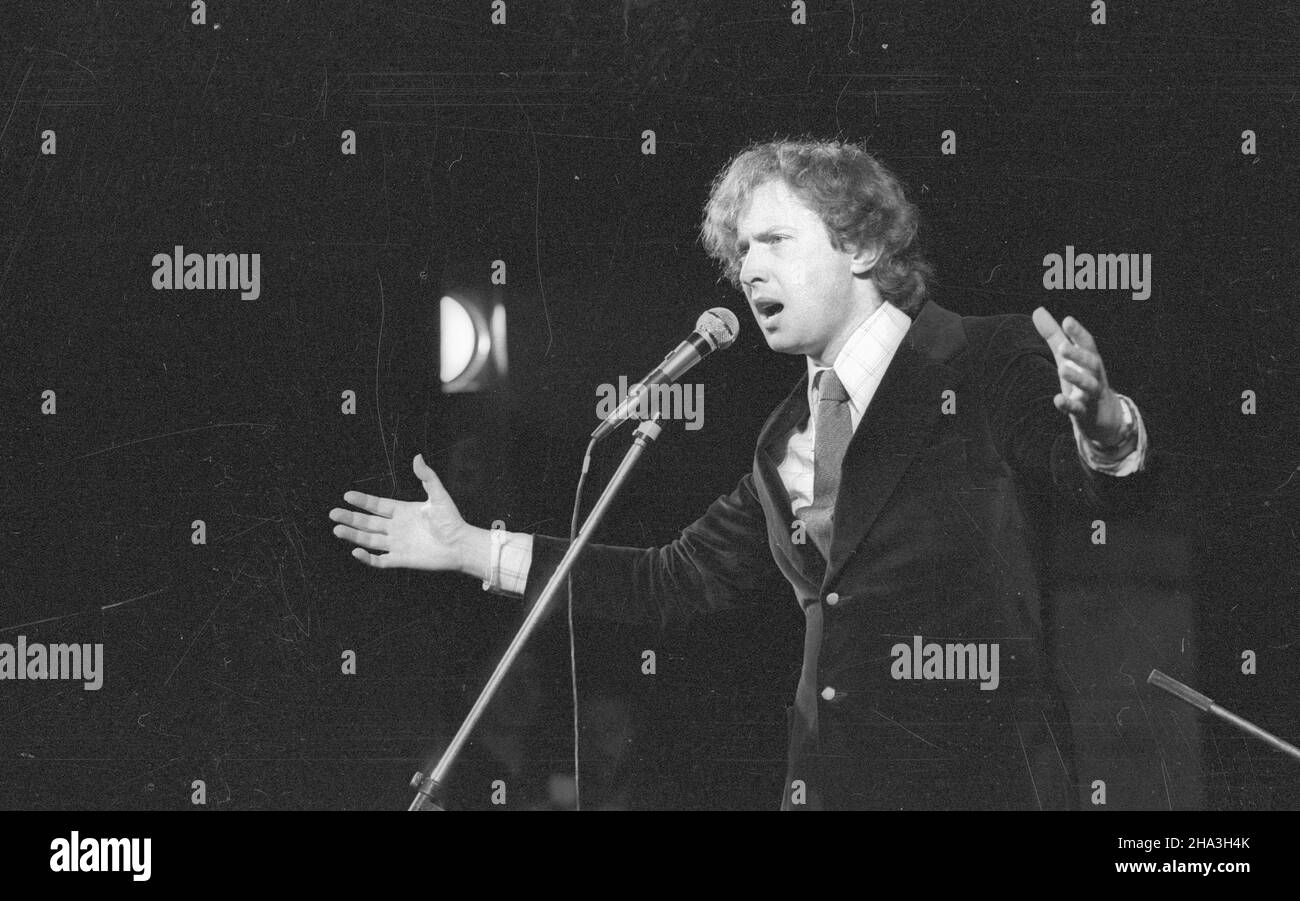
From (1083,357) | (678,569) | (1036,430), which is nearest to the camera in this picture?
(1083,357)

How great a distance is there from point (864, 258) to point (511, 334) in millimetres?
713

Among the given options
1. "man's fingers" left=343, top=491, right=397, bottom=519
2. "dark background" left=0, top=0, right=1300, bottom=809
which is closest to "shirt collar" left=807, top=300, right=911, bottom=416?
"dark background" left=0, top=0, right=1300, bottom=809

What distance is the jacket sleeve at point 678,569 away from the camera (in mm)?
2205

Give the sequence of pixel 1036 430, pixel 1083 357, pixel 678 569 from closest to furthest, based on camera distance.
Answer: pixel 1083 357, pixel 1036 430, pixel 678 569

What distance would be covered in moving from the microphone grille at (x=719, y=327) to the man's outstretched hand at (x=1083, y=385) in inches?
23.2

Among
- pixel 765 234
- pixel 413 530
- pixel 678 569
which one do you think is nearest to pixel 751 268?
pixel 765 234

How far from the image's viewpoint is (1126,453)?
7.01ft

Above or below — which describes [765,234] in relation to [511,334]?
above

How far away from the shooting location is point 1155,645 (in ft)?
7.26

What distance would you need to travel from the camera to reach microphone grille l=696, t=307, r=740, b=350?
88.0 inches

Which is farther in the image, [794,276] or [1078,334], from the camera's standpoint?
[794,276]

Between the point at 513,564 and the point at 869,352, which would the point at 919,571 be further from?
the point at 513,564

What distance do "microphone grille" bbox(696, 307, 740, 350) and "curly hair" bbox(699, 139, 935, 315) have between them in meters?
0.06
